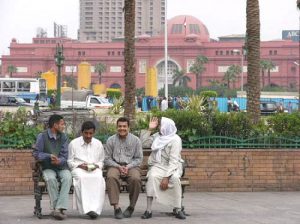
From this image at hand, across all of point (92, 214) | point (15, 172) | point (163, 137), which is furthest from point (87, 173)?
point (15, 172)

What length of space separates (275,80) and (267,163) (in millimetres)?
99303

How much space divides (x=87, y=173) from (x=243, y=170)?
151 inches

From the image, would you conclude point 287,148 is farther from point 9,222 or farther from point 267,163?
point 9,222

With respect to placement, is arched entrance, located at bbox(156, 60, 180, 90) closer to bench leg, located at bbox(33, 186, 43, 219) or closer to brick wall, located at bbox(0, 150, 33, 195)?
brick wall, located at bbox(0, 150, 33, 195)

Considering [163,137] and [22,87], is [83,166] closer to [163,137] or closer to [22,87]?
[163,137]

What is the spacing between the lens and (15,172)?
1123cm

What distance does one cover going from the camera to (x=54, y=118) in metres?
8.80

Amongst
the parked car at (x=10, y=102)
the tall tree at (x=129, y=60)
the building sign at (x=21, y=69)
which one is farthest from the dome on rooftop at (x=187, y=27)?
the tall tree at (x=129, y=60)

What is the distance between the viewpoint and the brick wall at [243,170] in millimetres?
11781

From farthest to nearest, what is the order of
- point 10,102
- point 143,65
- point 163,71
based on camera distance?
point 163,71, point 143,65, point 10,102

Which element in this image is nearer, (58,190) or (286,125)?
(58,190)

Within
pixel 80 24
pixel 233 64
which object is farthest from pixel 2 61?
pixel 80 24

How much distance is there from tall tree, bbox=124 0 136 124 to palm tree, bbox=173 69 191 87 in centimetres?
9233

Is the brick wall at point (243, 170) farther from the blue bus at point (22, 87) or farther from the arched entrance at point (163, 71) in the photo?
the arched entrance at point (163, 71)
